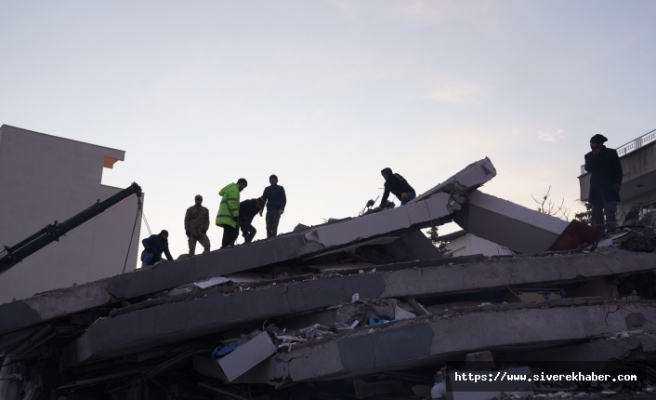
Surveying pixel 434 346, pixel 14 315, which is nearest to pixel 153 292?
pixel 14 315

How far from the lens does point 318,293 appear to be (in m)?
7.86

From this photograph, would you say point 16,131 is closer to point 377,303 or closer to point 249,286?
point 249,286

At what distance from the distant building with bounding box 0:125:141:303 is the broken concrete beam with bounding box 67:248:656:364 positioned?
14150 mm

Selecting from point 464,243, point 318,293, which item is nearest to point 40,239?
point 318,293

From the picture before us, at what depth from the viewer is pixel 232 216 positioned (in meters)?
11.1

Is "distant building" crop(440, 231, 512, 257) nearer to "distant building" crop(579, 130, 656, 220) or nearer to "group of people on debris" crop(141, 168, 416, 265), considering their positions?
"distant building" crop(579, 130, 656, 220)

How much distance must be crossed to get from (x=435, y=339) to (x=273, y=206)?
578 centimetres

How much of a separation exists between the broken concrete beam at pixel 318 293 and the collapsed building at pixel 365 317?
0.06ft

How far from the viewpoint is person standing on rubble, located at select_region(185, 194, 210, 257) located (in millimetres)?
11578

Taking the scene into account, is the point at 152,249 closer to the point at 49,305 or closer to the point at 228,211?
the point at 228,211

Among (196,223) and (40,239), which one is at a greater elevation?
(40,239)

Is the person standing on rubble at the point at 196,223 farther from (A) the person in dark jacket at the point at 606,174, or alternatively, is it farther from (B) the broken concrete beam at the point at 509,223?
(A) the person in dark jacket at the point at 606,174

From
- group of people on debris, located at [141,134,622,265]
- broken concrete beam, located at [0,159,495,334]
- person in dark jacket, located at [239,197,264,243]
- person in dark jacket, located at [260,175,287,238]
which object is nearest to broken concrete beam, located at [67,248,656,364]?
broken concrete beam, located at [0,159,495,334]

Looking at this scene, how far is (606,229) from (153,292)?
286 inches
